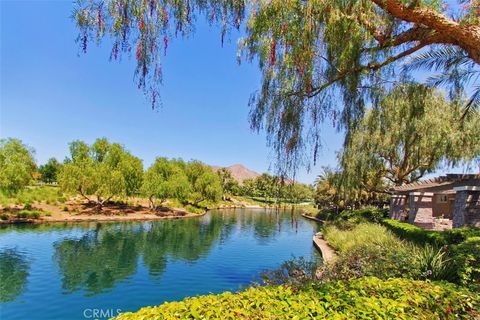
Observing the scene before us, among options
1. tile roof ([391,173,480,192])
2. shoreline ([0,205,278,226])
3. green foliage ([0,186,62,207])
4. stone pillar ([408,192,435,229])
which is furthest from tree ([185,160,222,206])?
stone pillar ([408,192,435,229])

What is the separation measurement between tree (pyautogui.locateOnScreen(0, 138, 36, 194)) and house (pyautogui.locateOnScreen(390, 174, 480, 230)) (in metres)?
29.5

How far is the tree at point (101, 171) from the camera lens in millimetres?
30875

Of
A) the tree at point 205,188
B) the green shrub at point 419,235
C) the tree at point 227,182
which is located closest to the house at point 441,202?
the green shrub at point 419,235

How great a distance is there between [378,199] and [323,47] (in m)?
37.6

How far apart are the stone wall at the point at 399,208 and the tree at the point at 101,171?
26.2 metres

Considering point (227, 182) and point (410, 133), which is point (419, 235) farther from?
point (227, 182)

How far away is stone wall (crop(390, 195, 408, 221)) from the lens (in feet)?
65.9

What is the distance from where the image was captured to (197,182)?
142ft

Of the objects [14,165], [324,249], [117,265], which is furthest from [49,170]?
[324,249]

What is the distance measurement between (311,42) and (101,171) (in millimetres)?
31807

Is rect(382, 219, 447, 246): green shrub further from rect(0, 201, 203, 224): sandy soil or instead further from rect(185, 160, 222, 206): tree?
rect(185, 160, 222, 206): tree

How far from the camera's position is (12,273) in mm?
12336

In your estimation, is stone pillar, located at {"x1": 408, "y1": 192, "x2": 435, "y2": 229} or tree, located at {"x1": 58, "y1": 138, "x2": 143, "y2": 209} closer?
stone pillar, located at {"x1": 408, "y1": 192, "x2": 435, "y2": 229}

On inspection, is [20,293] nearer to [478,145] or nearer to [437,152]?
[437,152]
